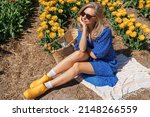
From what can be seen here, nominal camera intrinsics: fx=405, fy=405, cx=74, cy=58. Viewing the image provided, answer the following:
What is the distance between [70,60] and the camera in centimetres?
580

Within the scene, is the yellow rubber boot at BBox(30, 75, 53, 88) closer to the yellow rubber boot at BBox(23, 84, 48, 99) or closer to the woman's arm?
the yellow rubber boot at BBox(23, 84, 48, 99)

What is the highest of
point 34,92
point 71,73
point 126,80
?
point 71,73

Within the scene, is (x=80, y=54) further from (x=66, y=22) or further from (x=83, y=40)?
(x=66, y=22)

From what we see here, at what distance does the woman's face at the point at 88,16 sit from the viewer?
18.5 ft

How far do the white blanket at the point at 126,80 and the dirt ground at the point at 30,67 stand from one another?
79 mm

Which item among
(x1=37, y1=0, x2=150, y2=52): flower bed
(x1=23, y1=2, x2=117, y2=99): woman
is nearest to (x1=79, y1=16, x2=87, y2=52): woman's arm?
(x1=23, y1=2, x2=117, y2=99): woman

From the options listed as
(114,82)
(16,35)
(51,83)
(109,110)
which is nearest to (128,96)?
(114,82)

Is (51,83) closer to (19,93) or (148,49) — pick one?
(19,93)

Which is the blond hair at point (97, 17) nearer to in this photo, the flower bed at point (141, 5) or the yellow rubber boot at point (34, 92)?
the yellow rubber boot at point (34, 92)

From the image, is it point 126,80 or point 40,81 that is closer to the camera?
point 40,81

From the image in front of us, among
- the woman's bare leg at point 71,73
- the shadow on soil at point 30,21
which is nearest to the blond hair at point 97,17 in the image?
the woman's bare leg at point 71,73

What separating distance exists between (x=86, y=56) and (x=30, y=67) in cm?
104

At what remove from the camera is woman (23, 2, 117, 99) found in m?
5.68

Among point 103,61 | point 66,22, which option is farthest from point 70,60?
point 66,22
